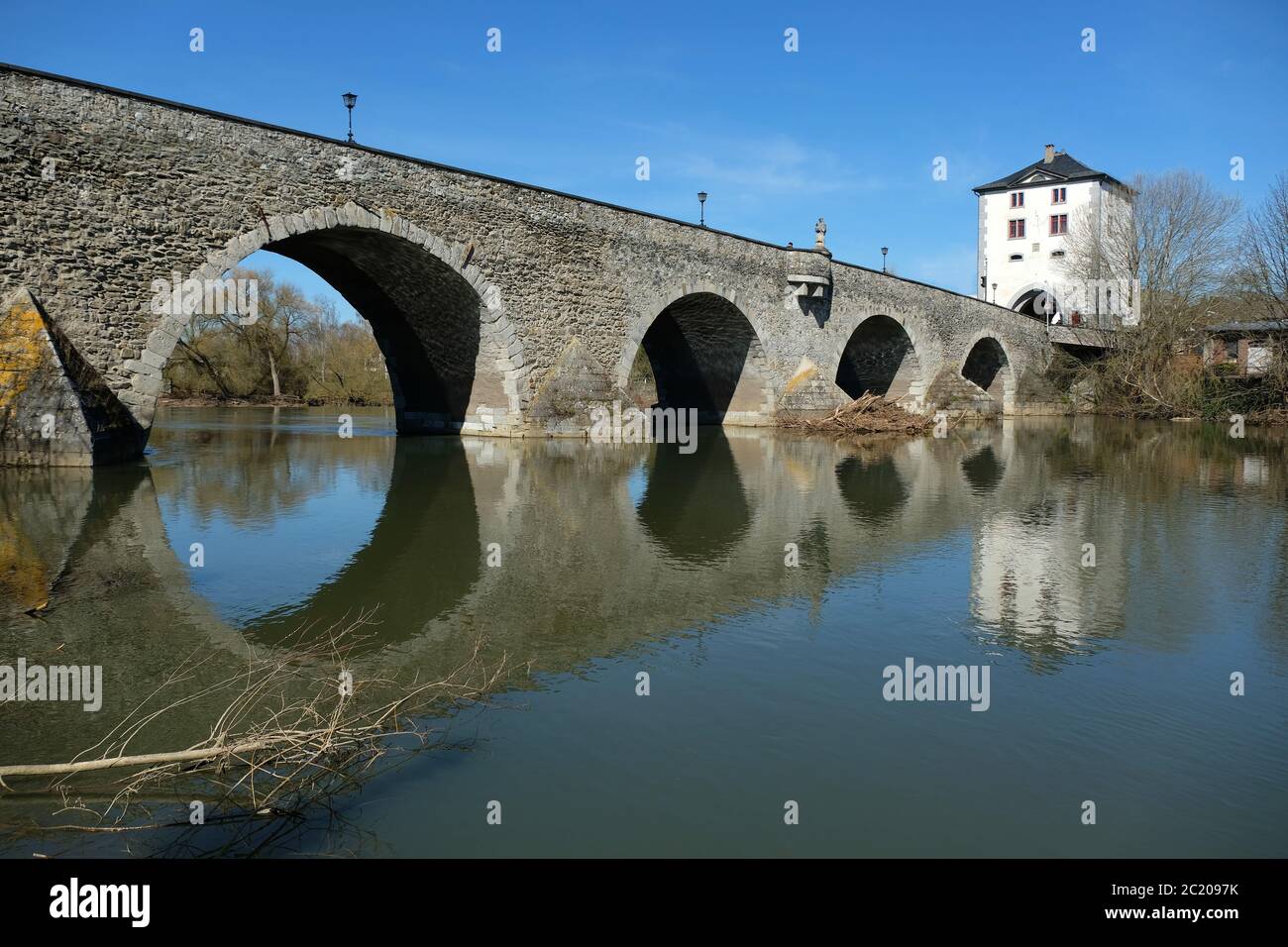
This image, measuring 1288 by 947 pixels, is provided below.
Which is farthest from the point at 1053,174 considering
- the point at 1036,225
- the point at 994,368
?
the point at 994,368

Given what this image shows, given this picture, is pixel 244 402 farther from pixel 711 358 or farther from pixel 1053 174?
pixel 1053 174

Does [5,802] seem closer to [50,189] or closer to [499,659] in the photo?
[499,659]

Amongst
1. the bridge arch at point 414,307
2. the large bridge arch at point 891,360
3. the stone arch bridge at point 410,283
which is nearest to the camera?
the stone arch bridge at point 410,283

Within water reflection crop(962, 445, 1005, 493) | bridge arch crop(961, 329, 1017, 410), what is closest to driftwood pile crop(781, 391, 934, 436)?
water reflection crop(962, 445, 1005, 493)

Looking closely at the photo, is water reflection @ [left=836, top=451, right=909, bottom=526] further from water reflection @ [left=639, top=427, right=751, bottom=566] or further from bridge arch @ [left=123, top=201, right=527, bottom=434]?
bridge arch @ [left=123, top=201, right=527, bottom=434]

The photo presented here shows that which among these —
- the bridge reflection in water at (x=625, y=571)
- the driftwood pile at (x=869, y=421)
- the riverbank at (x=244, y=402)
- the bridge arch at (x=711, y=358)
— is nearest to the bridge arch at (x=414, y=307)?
the bridge reflection in water at (x=625, y=571)

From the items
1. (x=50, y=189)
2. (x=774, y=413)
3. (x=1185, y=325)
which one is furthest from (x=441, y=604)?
(x=1185, y=325)

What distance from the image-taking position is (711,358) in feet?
94.5

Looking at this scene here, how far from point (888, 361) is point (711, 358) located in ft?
33.7

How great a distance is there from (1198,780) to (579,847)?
2511 millimetres

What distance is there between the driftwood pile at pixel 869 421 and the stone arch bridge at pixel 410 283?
4.49 ft

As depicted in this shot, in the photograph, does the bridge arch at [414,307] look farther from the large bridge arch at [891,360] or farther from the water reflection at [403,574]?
the large bridge arch at [891,360]

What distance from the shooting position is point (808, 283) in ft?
91.6

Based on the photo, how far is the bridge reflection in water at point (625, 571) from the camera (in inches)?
205
